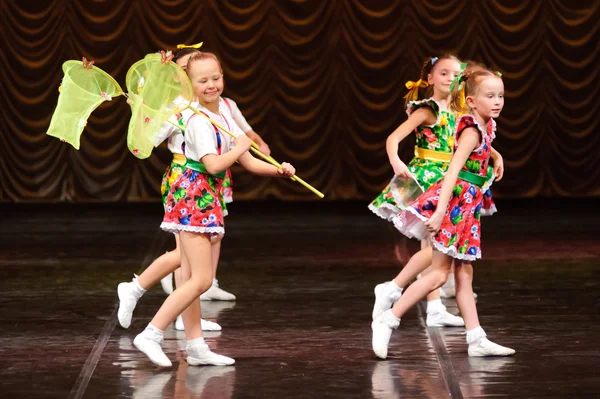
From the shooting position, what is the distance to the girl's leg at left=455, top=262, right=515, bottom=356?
4391 mm

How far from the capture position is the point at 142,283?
17.0 ft

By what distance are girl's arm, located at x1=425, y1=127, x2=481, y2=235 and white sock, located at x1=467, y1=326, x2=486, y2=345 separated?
44 cm

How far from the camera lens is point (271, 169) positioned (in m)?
4.15

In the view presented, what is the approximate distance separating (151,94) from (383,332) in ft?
4.24

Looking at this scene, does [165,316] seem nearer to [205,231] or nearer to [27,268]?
[205,231]

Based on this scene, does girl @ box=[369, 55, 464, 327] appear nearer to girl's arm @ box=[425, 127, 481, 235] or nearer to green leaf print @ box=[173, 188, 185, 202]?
girl's arm @ box=[425, 127, 481, 235]

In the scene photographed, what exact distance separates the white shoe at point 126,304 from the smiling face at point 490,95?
1846 millimetres

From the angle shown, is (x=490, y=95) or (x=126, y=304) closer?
(x=490, y=95)

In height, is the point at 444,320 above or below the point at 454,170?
below

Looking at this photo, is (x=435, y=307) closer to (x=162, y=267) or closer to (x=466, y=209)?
(x=466, y=209)

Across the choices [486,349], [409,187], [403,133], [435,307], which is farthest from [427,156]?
[486,349]

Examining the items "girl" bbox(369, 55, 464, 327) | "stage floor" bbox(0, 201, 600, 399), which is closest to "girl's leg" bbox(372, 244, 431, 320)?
"girl" bbox(369, 55, 464, 327)

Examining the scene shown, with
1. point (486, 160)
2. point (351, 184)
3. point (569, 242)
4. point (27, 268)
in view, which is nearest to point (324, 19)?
point (351, 184)

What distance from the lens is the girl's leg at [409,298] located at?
440 cm
